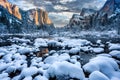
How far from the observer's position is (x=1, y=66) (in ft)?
30.7

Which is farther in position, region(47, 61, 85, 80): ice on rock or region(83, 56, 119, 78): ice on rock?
region(83, 56, 119, 78): ice on rock

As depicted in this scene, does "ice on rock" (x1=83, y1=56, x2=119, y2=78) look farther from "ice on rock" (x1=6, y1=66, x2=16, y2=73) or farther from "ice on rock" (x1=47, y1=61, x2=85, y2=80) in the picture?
"ice on rock" (x1=6, y1=66, x2=16, y2=73)

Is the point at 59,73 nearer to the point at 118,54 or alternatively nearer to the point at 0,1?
the point at 118,54

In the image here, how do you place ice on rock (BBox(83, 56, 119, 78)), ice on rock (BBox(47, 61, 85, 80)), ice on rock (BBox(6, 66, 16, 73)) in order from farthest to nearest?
ice on rock (BBox(6, 66, 16, 73))
ice on rock (BBox(83, 56, 119, 78))
ice on rock (BBox(47, 61, 85, 80))

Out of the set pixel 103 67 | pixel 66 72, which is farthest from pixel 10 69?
pixel 103 67

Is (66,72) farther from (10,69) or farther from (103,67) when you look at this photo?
(10,69)

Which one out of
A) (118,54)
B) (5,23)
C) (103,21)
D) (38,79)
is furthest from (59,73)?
(103,21)

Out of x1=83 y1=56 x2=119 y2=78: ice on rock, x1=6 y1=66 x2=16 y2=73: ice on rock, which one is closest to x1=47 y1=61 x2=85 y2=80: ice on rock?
x1=83 y1=56 x2=119 y2=78: ice on rock

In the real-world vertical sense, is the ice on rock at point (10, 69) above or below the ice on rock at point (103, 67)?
below

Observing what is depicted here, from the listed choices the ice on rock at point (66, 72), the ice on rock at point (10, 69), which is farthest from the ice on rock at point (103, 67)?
the ice on rock at point (10, 69)

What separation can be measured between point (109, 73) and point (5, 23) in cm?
11523

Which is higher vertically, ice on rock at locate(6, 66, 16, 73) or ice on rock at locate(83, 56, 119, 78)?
ice on rock at locate(83, 56, 119, 78)

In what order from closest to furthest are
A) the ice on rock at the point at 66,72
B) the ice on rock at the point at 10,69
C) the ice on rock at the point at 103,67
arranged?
the ice on rock at the point at 66,72 < the ice on rock at the point at 103,67 < the ice on rock at the point at 10,69

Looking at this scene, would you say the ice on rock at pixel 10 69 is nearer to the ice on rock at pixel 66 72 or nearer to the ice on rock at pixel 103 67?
the ice on rock at pixel 66 72
